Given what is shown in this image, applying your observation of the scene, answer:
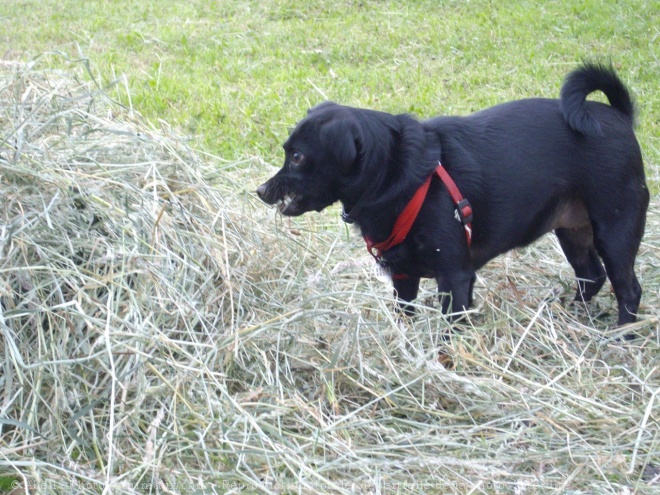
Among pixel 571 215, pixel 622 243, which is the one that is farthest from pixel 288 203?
pixel 622 243

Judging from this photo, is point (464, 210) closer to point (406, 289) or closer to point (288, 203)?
point (406, 289)

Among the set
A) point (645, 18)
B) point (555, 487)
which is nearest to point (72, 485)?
point (555, 487)

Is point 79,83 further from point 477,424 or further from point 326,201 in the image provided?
point 477,424

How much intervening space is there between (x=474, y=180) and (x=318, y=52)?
4.57 m

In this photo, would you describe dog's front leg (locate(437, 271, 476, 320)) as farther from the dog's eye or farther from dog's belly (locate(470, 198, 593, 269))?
the dog's eye

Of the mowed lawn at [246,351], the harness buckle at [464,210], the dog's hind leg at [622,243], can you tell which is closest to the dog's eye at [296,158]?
the mowed lawn at [246,351]

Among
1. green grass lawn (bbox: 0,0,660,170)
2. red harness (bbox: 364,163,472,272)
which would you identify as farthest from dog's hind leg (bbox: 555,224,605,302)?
green grass lawn (bbox: 0,0,660,170)

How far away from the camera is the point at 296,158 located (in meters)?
3.35

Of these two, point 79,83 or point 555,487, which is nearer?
point 555,487

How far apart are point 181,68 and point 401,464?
5.49 metres

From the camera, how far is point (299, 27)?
334 inches

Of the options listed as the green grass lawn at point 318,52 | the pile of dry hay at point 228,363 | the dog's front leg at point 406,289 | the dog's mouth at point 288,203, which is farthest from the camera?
the green grass lawn at point 318,52

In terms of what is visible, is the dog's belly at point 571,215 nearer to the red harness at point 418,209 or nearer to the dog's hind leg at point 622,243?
the dog's hind leg at point 622,243

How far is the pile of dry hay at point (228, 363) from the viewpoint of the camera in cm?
256
